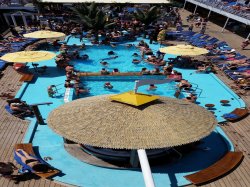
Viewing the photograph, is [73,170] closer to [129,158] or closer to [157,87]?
[129,158]

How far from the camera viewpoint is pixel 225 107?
16.8 meters

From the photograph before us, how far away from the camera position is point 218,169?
1075cm

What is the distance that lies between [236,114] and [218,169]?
5.47 metres

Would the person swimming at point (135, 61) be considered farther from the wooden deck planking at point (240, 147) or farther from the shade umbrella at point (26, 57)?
the wooden deck planking at point (240, 147)

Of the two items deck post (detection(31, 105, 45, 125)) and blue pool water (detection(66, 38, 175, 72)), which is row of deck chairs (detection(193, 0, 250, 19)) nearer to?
blue pool water (detection(66, 38, 175, 72))

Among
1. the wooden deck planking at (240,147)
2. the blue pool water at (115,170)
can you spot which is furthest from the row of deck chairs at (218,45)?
the wooden deck planking at (240,147)

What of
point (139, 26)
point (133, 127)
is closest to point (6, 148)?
point (133, 127)

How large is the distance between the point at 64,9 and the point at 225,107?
33.8 meters

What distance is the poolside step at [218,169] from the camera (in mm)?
10203

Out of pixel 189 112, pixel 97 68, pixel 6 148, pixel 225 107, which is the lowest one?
pixel 97 68

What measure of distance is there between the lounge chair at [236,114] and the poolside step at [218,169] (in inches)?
134

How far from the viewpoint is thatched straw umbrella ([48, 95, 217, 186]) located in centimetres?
967

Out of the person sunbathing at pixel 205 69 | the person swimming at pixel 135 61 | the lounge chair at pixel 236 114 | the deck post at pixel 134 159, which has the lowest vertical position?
the person swimming at pixel 135 61

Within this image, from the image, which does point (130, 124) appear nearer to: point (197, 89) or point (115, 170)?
point (115, 170)
